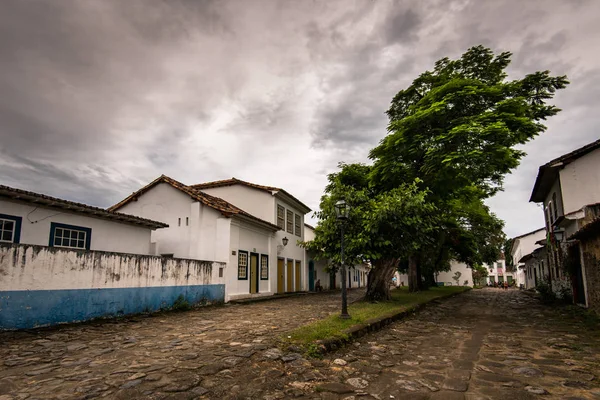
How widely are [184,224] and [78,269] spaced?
25.7 feet

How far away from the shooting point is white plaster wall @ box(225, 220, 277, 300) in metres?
15.6

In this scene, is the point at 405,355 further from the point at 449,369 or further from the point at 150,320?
the point at 150,320

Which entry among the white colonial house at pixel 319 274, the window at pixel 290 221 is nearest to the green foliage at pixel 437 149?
the window at pixel 290 221

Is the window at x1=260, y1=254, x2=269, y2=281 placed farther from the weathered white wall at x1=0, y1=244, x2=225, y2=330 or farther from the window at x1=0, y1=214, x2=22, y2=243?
the window at x1=0, y1=214, x2=22, y2=243

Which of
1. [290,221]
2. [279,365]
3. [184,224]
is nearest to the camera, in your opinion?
[279,365]

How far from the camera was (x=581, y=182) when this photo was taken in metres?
13.1

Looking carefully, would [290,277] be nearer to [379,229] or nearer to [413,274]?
[413,274]

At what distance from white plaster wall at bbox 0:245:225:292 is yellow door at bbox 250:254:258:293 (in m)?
5.10

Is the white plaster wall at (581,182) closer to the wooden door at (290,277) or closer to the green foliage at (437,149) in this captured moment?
the green foliage at (437,149)

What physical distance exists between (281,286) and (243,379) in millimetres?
17105

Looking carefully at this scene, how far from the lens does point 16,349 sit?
19.1ft

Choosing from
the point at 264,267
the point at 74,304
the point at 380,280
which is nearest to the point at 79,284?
the point at 74,304

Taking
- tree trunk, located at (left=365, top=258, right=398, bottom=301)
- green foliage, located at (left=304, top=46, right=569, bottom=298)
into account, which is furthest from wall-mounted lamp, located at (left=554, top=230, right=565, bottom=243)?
tree trunk, located at (left=365, top=258, right=398, bottom=301)

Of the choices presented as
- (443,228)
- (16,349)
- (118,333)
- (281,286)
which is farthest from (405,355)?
(443,228)
